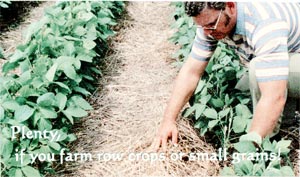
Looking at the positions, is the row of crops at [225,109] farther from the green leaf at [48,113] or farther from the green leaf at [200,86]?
the green leaf at [48,113]

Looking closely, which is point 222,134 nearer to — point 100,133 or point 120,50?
point 100,133

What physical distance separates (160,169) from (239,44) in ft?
1.72

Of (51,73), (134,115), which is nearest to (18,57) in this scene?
(51,73)

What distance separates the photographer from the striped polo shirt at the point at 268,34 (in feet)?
4.11

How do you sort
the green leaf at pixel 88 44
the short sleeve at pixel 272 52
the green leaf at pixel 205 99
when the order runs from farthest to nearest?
1. the green leaf at pixel 88 44
2. the green leaf at pixel 205 99
3. the short sleeve at pixel 272 52

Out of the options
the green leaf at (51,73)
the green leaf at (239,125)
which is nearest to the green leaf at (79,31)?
the green leaf at (51,73)

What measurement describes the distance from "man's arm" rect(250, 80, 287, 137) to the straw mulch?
1.28ft

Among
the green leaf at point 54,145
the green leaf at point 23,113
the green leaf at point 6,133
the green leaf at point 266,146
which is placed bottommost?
the green leaf at point 54,145

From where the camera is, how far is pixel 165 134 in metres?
1.62

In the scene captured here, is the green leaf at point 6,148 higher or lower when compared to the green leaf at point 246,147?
lower

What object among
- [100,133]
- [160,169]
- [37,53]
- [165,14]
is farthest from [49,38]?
[165,14]

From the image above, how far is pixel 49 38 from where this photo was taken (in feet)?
6.04

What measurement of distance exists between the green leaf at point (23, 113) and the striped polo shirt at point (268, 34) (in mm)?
708

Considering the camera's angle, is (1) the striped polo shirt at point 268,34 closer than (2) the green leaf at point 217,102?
Yes
